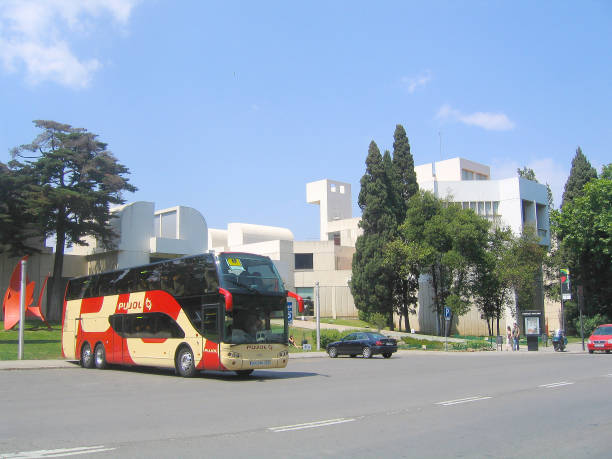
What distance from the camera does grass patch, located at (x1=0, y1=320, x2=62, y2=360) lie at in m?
26.0

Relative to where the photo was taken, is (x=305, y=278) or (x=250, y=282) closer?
(x=250, y=282)

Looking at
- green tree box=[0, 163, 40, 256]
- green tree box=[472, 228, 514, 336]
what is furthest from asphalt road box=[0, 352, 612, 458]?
green tree box=[0, 163, 40, 256]

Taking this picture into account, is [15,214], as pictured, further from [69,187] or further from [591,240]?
[591,240]

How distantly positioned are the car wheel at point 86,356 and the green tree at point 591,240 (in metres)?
41.7

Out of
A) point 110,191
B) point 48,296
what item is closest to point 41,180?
point 110,191

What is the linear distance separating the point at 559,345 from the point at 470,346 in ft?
20.0

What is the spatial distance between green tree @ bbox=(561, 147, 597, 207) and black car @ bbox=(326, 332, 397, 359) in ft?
114

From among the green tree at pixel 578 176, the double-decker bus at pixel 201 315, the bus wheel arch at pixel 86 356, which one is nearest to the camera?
the double-decker bus at pixel 201 315

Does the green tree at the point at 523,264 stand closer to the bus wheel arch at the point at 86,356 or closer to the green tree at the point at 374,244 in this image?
the green tree at the point at 374,244

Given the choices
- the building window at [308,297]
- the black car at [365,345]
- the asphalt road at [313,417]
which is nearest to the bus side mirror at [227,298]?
the asphalt road at [313,417]

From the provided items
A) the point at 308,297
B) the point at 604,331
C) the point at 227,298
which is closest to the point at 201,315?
the point at 227,298

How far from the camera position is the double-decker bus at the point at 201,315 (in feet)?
54.8

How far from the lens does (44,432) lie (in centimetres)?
848

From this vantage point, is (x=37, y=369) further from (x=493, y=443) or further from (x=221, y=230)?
(x=221, y=230)
